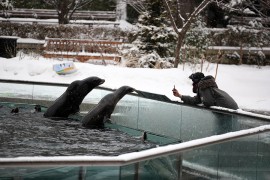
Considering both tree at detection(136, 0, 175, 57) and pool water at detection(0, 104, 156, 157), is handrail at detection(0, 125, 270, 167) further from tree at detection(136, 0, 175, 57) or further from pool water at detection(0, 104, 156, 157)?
tree at detection(136, 0, 175, 57)

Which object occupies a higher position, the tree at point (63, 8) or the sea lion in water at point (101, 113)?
the tree at point (63, 8)

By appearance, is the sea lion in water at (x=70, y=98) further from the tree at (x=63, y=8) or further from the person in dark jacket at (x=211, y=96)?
the tree at (x=63, y=8)

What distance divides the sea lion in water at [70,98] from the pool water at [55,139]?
0.62ft

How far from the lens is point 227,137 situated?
14.8 ft

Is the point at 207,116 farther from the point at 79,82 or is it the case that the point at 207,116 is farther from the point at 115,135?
the point at 79,82

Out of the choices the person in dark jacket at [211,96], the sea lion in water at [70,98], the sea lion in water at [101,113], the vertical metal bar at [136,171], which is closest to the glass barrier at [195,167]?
the vertical metal bar at [136,171]

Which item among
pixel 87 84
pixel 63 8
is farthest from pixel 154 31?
pixel 87 84

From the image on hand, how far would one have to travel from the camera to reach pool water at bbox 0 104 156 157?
19.4 feet

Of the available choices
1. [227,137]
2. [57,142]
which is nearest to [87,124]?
[57,142]

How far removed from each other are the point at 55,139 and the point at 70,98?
1.50 metres

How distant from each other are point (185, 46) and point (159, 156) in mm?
18560

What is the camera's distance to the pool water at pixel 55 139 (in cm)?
591

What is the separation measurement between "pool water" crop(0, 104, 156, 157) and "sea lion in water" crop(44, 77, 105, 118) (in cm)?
19

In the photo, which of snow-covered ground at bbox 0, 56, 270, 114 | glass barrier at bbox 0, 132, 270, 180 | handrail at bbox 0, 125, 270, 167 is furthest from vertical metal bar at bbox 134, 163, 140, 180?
snow-covered ground at bbox 0, 56, 270, 114
